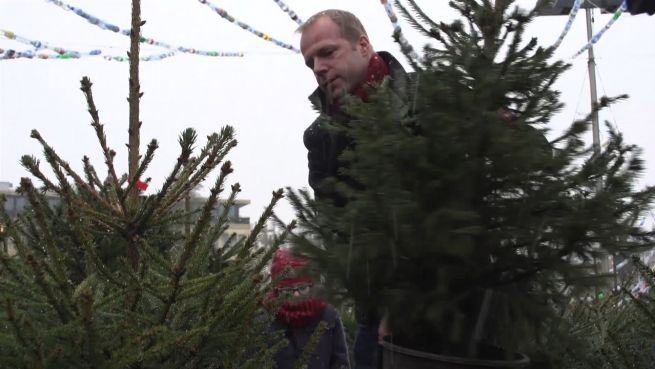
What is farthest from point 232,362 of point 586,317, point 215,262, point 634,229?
point 586,317

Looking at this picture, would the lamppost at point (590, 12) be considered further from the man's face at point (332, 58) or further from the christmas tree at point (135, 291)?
the christmas tree at point (135, 291)

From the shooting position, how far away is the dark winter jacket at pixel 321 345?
442cm

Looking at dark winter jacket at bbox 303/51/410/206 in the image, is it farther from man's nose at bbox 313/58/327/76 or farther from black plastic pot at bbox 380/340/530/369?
black plastic pot at bbox 380/340/530/369

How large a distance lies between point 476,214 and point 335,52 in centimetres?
126

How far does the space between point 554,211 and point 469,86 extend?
0.43 metres

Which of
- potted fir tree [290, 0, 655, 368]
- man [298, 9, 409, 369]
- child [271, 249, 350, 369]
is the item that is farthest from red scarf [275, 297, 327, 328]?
potted fir tree [290, 0, 655, 368]

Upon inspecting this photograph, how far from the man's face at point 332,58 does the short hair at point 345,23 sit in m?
0.02

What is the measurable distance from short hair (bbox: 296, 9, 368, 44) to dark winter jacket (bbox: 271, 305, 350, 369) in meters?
1.95

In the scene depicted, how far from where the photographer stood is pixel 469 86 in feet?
6.70

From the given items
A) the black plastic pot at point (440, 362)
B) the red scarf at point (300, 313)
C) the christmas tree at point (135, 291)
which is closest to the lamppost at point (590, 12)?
the black plastic pot at point (440, 362)

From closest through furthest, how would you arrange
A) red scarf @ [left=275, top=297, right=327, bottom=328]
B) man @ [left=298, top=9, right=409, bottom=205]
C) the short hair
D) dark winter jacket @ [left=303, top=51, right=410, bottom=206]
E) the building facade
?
dark winter jacket @ [left=303, top=51, right=410, bottom=206] < the building facade < man @ [left=298, top=9, right=409, bottom=205] < the short hair < red scarf @ [left=275, top=297, right=327, bottom=328]

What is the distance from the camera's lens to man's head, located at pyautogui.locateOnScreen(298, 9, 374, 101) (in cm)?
289

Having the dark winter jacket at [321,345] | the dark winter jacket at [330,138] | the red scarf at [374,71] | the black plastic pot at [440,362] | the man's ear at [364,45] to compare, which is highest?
the man's ear at [364,45]

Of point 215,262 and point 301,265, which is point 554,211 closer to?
point 301,265
